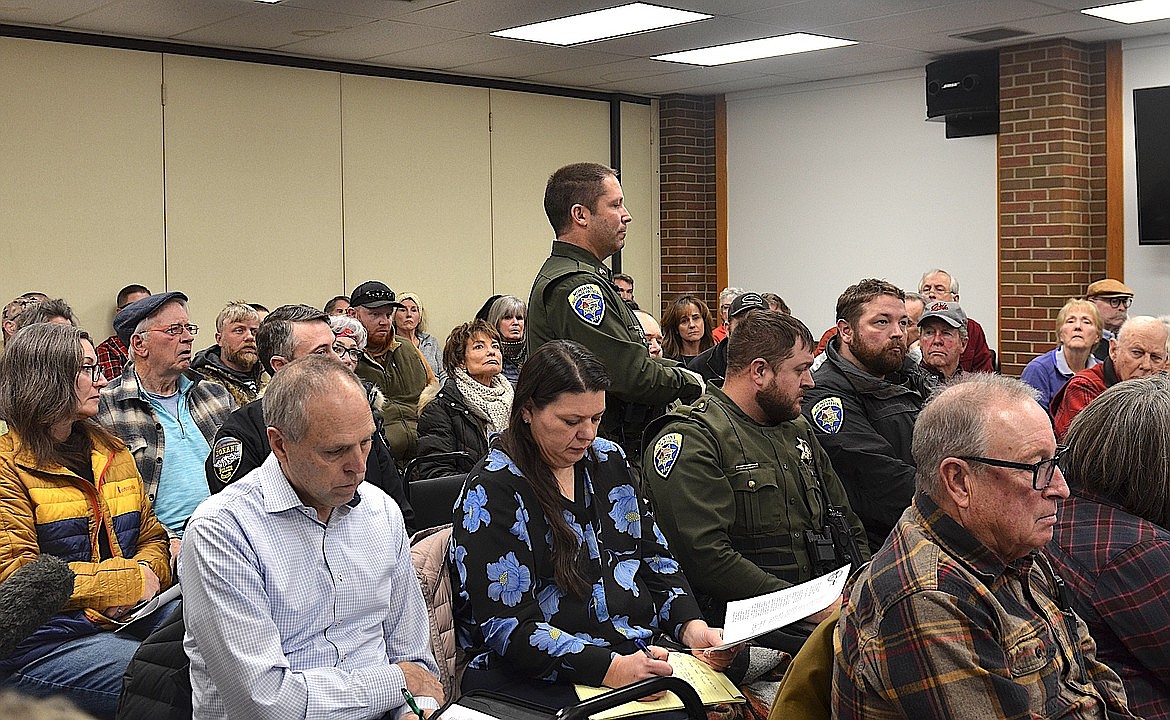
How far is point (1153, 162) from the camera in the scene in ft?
25.0

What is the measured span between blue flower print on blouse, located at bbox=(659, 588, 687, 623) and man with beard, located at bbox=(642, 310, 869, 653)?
0.63ft

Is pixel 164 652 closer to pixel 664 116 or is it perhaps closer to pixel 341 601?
pixel 341 601

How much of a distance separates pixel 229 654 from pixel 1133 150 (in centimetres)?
747

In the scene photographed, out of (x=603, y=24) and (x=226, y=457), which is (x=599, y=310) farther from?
(x=603, y=24)

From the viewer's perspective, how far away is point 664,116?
10.1 m

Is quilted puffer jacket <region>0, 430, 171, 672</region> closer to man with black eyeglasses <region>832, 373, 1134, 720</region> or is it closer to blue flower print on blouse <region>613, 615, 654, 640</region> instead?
blue flower print on blouse <region>613, 615, 654, 640</region>

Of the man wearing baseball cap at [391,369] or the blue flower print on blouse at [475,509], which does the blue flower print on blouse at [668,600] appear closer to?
the blue flower print on blouse at [475,509]

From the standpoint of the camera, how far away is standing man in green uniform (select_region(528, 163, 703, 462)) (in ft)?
11.5

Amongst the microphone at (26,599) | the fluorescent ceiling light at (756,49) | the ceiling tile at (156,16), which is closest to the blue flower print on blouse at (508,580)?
the microphone at (26,599)

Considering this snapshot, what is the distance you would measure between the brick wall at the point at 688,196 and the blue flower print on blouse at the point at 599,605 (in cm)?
761

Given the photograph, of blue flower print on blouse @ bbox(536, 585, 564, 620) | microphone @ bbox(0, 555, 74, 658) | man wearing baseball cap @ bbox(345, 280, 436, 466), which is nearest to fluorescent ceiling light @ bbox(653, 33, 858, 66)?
man wearing baseball cap @ bbox(345, 280, 436, 466)

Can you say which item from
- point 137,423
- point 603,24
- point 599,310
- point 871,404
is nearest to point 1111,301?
point 603,24

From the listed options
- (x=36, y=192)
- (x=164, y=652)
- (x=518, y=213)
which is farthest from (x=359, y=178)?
(x=164, y=652)

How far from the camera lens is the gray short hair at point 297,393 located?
2.36m
